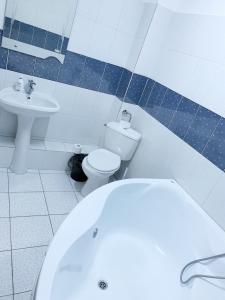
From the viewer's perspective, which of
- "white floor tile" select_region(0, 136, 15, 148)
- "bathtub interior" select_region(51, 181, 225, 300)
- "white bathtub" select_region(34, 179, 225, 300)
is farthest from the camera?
"white floor tile" select_region(0, 136, 15, 148)

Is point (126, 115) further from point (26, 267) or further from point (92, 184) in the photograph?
point (26, 267)

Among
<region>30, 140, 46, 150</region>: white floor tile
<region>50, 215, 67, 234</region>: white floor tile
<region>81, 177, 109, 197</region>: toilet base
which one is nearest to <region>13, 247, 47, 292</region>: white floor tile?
<region>50, 215, 67, 234</region>: white floor tile

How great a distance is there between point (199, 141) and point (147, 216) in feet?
2.29

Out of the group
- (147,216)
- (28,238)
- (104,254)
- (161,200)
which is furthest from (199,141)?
(28,238)

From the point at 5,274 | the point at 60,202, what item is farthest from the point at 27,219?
the point at 5,274

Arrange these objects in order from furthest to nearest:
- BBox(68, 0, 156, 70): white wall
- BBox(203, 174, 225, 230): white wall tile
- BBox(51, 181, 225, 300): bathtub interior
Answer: BBox(68, 0, 156, 70): white wall → BBox(203, 174, 225, 230): white wall tile → BBox(51, 181, 225, 300): bathtub interior

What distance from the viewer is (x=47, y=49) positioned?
7.09 ft

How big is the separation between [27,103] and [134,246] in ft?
5.02

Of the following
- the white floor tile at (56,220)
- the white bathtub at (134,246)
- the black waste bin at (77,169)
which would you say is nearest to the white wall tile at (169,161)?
the white bathtub at (134,246)

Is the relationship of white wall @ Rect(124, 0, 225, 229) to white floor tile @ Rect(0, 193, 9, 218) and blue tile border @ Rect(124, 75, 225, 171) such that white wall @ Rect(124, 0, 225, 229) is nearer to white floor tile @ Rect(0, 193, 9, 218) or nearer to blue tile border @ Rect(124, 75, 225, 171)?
blue tile border @ Rect(124, 75, 225, 171)

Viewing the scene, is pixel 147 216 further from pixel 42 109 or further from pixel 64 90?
pixel 64 90

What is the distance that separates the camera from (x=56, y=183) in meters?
2.40

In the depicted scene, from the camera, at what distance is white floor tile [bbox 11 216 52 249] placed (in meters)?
1.66

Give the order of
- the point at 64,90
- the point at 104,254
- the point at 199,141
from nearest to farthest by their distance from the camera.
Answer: the point at 104,254 < the point at 199,141 < the point at 64,90
